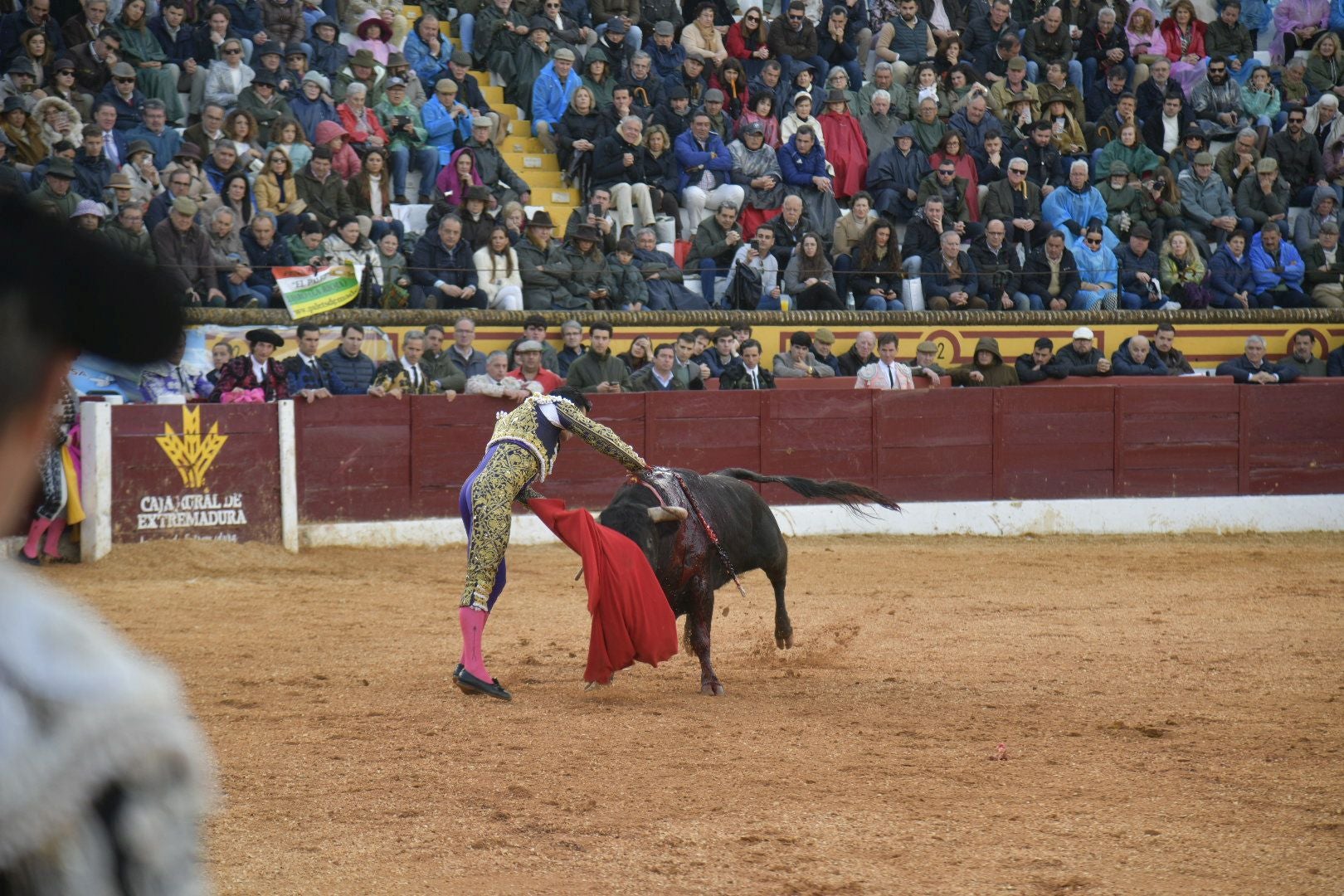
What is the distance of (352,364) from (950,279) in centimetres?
576

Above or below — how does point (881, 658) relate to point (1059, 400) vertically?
below

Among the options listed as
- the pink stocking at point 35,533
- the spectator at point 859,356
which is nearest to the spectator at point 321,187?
the pink stocking at point 35,533

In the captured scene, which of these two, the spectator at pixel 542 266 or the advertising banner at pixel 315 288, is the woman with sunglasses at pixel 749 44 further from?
the advertising banner at pixel 315 288

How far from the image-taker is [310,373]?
11.1 m

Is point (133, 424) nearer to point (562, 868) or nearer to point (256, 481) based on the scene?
point (256, 481)

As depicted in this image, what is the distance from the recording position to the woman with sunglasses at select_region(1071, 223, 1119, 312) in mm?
14055

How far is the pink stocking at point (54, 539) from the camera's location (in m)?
9.78

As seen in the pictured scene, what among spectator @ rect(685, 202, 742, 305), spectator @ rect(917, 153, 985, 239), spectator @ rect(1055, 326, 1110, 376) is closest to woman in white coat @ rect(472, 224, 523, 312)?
spectator @ rect(685, 202, 742, 305)

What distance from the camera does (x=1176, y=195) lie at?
14.9 metres

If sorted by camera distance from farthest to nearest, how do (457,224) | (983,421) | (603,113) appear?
(603,113) → (983,421) → (457,224)

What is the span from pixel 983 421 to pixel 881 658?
5994 mm

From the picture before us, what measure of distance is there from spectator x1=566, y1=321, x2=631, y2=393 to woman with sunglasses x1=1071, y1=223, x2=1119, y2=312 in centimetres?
489

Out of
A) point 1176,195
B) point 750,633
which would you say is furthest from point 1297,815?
point 1176,195

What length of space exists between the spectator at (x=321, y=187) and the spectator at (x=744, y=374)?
3.45 meters
